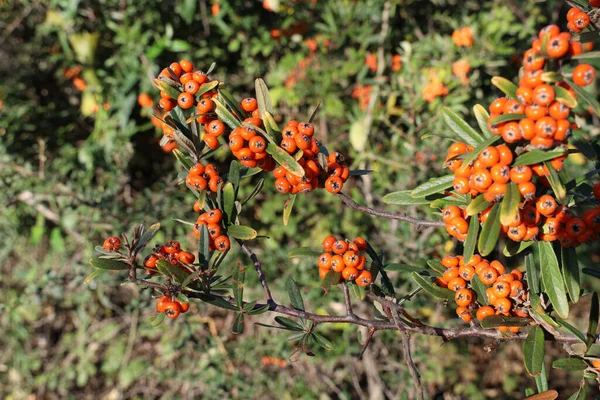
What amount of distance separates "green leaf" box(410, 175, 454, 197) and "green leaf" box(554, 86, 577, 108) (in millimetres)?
403

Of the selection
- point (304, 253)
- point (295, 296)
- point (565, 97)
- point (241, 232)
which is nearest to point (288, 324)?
point (295, 296)

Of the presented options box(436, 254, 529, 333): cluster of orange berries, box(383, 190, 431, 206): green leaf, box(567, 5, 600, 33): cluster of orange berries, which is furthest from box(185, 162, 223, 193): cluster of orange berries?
box(567, 5, 600, 33): cluster of orange berries

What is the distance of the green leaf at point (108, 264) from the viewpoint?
1383 mm

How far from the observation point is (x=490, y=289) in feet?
4.72

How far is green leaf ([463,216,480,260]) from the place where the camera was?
1290 mm

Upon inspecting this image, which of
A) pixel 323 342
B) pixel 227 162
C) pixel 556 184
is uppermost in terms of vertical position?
pixel 556 184

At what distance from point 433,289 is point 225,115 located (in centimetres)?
84

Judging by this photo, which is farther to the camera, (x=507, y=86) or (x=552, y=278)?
(x=552, y=278)

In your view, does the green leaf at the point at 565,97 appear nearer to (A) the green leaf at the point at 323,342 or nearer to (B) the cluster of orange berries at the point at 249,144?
(B) the cluster of orange berries at the point at 249,144

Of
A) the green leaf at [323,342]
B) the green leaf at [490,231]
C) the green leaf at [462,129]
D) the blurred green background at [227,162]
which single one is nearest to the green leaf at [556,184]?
the green leaf at [490,231]

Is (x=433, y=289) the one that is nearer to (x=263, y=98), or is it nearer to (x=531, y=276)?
(x=531, y=276)

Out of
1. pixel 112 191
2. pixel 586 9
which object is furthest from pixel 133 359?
pixel 586 9

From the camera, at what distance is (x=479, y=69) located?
3.60m

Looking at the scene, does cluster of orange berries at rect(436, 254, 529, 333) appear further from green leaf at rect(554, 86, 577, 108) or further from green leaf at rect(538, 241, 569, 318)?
green leaf at rect(554, 86, 577, 108)
